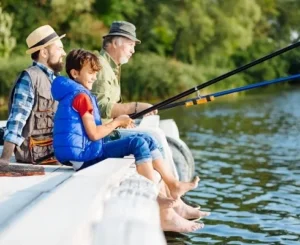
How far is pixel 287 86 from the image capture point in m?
47.8

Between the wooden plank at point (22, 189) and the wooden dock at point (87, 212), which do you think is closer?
the wooden dock at point (87, 212)

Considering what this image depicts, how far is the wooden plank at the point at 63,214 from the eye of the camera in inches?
120

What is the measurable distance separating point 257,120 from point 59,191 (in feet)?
64.0

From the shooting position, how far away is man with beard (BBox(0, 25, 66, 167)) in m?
5.87

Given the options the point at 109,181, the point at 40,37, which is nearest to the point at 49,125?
the point at 40,37

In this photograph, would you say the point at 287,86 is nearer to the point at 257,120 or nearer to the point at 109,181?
the point at 257,120

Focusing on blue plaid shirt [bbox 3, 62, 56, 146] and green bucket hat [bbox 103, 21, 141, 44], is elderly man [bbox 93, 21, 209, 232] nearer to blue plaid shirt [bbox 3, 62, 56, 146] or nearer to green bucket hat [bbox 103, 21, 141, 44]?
green bucket hat [bbox 103, 21, 141, 44]

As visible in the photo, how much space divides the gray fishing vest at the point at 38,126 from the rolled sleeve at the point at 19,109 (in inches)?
2.1

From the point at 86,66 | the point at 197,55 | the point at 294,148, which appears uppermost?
the point at 197,55

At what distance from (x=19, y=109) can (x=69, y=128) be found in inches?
27.6

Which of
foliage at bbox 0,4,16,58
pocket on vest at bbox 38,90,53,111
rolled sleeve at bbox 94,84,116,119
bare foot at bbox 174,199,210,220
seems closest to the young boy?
pocket on vest at bbox 38,90,53,111

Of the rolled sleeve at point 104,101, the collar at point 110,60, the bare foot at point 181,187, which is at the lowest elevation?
the bare foot at point 181,187

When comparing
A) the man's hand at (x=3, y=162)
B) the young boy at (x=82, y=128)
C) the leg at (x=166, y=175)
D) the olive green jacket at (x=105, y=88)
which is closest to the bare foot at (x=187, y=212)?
the leg at (x=166, y=175)

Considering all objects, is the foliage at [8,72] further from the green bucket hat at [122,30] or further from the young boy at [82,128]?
the young boy at [82,128]
